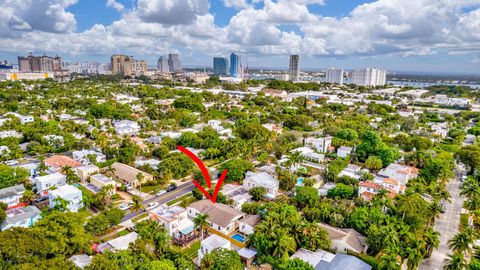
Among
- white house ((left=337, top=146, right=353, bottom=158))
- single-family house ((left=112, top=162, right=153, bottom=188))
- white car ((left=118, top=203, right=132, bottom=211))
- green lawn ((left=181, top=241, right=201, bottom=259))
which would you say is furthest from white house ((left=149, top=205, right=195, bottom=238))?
white house ((left=337, top=146, right=353, bottom=158))

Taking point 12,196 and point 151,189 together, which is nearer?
point 12,196

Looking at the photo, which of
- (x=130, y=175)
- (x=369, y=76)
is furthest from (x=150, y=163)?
(x=369, y=76)

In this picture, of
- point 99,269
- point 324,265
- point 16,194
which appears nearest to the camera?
point 99,269

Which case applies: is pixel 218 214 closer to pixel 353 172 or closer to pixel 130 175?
pixel 130 175

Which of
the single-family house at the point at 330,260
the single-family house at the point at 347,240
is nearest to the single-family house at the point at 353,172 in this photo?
the single-family house at the point at 347,240

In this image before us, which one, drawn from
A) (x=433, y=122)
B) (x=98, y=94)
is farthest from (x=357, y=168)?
(x=98, y=94)

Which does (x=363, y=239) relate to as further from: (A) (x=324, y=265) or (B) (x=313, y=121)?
(B) (x=313, y=121)

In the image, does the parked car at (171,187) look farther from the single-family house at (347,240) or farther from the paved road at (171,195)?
the single-family house at (347,240)
